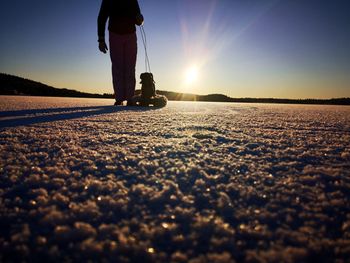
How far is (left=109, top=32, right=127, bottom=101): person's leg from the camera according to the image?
471 centimetres

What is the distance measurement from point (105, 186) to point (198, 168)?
0.33m

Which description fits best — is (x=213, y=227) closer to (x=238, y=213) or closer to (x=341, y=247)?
(x=238, y=213)

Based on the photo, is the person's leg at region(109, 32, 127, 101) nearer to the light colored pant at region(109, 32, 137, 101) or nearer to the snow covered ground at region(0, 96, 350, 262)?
the light colored pant at region(109, 32, 137, 101)

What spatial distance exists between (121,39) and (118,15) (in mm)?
409

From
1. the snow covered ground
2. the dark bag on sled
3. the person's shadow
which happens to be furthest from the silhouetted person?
the snow covered ground

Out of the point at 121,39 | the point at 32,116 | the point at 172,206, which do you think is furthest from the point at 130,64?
the point at 172,206

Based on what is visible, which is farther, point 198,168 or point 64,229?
point 198,168

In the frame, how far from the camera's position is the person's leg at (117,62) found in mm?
4711

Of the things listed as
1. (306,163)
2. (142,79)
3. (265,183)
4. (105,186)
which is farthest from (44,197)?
(142,79)

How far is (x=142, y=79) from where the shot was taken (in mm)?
5020

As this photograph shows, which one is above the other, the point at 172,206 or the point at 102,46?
the point at 102,46

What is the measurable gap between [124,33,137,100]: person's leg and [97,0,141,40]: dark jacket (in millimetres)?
176

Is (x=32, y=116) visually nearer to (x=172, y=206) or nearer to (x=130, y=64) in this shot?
(x=172, y=206)

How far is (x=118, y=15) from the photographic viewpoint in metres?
4.59
